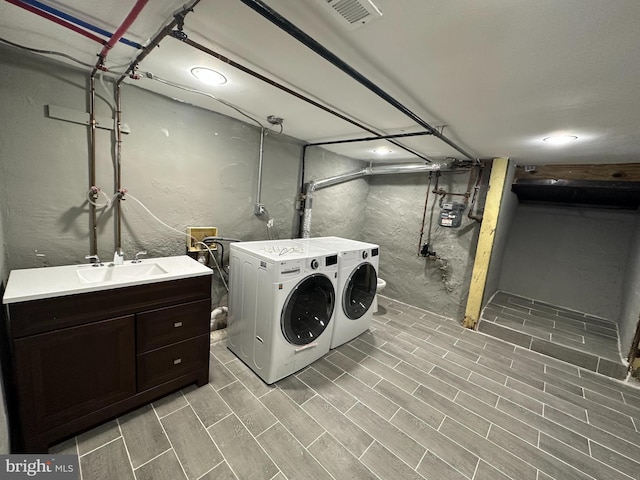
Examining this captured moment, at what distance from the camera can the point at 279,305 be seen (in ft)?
5.71

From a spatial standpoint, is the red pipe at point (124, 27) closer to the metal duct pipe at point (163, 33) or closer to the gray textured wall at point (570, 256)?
the metal duct pipe at point (163, 33)

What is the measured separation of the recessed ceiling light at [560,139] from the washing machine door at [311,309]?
211cm

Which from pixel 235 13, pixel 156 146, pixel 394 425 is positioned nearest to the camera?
pixel 235 13

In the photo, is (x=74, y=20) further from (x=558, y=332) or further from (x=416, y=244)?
(x=558, y=332)

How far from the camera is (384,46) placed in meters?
1.07

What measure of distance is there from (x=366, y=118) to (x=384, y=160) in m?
1.94

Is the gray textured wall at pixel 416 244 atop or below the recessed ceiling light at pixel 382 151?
below

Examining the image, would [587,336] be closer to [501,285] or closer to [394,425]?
[501,285]

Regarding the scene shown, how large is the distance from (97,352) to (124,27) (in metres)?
1.56

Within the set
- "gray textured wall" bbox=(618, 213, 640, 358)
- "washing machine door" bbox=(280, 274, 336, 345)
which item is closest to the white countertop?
"washing machine door" bbox=(280, 274, 336, 345)

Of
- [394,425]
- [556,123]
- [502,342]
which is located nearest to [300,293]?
[394,425]

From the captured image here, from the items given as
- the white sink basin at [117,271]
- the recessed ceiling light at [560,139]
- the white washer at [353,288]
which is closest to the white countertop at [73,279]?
the white sink basin at [117,271]

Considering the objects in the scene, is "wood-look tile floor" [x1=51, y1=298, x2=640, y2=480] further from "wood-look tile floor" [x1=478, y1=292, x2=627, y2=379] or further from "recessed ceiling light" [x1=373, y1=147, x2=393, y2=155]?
"recessed ceiling light" [x1=373, y1=147, x2=393, y2=155]

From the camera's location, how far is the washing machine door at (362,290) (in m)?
2.49
